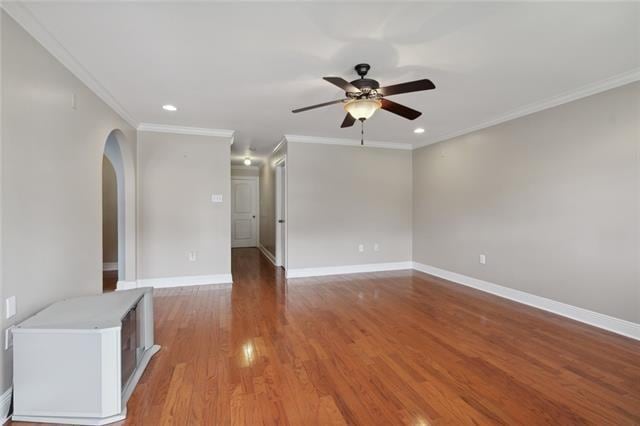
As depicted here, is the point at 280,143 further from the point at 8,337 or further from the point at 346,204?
the point at 8,337

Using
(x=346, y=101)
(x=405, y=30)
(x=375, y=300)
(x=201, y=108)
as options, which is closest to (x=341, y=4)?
(x=405, y=30)

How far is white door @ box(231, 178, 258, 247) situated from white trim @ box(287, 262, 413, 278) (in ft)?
13.1

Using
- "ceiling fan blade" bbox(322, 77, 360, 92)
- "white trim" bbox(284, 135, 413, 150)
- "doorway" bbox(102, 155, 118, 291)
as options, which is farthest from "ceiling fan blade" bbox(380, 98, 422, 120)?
"doorway" bbox(102, 155, 118, 291)

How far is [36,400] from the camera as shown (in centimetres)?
163

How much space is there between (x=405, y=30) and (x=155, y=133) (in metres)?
3.77

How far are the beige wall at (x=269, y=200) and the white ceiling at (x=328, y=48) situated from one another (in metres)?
2.41

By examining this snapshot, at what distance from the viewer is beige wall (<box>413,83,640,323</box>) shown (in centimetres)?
274

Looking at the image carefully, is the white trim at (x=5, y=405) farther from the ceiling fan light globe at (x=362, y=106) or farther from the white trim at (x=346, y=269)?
the white trim at (x=346, y=269)

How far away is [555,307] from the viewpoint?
3314mm

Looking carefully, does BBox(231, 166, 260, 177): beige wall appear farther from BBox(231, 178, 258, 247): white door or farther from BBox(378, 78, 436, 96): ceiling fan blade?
BBox(378, 78, 436, 96): ceiling fan blade

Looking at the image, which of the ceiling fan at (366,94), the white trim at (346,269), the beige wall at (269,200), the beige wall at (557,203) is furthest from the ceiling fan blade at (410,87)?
the white trim at (346,269)

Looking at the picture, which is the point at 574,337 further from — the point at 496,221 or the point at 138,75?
the point at 138,75

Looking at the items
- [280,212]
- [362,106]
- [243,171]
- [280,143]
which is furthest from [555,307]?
[243,171]

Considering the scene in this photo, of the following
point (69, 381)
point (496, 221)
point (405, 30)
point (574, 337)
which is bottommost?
point (574, 337)
